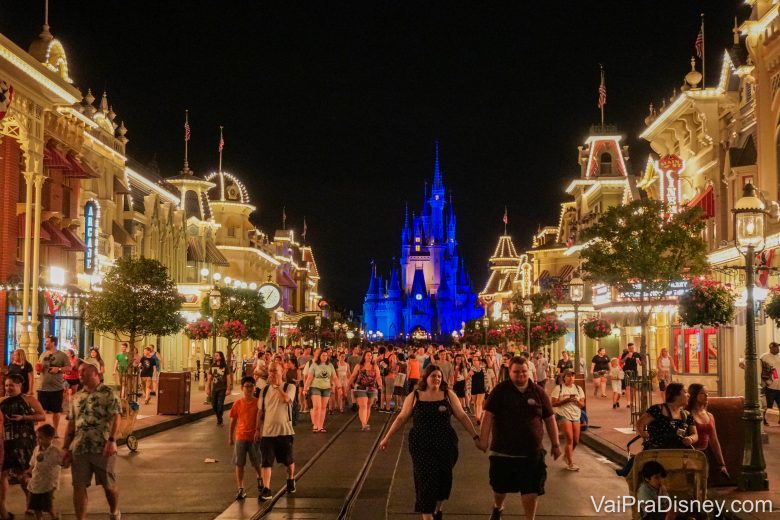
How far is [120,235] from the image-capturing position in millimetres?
41688

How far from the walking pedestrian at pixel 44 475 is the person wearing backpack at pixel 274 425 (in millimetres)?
3010

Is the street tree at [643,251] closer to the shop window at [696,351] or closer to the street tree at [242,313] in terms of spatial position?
the shop window at [696,351]

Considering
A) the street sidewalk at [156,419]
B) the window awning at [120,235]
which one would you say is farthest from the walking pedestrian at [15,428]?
the window awning at [120,235]

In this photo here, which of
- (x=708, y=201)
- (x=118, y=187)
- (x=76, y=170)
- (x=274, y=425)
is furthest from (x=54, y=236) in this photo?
(x=274, y=425)

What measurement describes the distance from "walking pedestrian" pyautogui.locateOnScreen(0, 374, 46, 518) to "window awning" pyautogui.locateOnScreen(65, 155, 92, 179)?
23920mm

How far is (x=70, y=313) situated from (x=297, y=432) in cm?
1698

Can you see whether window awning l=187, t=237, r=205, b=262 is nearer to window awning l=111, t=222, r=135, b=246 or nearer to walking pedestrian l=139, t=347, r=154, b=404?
window awning l=111, t=222, r=135, b=246

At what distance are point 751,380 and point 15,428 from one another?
8304 millimetres

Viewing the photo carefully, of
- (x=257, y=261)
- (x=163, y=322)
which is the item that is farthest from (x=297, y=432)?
(x=257, y=261)

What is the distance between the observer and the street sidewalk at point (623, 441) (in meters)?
11.8

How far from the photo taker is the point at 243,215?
257 feet

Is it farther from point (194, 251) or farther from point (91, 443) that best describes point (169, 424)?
point (194, 251)

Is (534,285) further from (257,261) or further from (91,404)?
(91,404)

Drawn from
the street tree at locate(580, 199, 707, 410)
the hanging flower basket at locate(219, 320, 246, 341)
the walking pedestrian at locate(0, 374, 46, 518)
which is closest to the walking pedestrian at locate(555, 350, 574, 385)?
the street tree at locate(580, 199, 707, 410)
